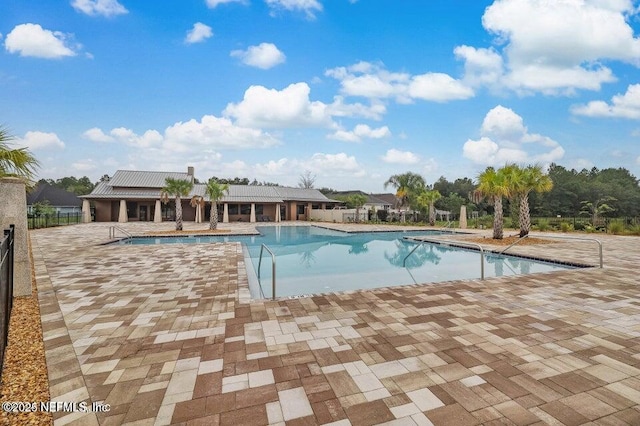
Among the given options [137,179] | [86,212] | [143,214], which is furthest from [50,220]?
[137,179]

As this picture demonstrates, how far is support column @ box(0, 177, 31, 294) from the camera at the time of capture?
522 cm

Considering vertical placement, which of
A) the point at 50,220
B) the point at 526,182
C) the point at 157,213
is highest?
the point at 526,182

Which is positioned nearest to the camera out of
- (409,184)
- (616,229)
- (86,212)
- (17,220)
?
(17,220)

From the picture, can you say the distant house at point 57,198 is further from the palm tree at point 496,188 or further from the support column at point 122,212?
the palm tree at point 496,188

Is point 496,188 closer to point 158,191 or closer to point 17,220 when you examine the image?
point 17,220

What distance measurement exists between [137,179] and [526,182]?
33976 mm

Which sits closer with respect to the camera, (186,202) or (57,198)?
(186,202)

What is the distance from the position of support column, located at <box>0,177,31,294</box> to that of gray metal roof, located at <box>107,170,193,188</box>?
27.8 meters

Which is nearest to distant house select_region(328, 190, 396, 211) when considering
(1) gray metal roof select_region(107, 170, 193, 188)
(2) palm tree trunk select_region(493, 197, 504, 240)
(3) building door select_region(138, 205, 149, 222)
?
(1) gray metal roof select_region(107, 170, 193, 188)

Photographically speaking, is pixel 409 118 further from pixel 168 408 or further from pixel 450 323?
pixel 168 408

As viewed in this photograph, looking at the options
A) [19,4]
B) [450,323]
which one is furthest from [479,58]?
[19,4]

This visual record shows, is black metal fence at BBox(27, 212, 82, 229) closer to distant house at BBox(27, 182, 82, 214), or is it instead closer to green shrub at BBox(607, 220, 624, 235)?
distant house at BBox(27, 182, 82, 214)

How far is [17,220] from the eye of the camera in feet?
17.3

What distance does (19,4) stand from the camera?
10.8 metres
